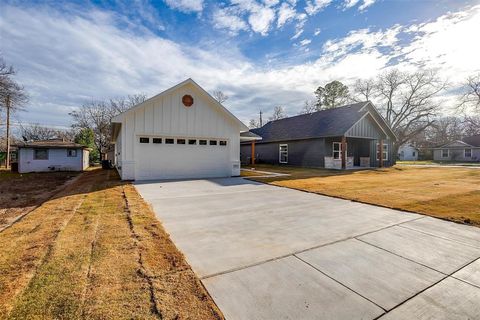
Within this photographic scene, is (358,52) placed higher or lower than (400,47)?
lower

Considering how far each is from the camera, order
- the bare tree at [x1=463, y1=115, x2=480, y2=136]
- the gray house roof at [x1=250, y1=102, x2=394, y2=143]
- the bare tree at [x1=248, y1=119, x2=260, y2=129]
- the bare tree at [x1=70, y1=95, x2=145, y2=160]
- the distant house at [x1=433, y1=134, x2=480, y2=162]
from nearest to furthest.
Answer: the gray house roof at [x1=250, y1=102, x2=394, y2=143] < the bare tree at [x1=463, y1=115, x2=480, y2=136] < the bare tree at [x1=70, y1=95, x2=145, y2=160] < the distant house at [x1=433, y1=134, x2=480, y2=162] < the bare tree at [x1=248, y1=119, x2=260, y2=129]

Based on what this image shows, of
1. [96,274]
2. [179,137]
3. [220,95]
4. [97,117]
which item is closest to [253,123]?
[220,95]

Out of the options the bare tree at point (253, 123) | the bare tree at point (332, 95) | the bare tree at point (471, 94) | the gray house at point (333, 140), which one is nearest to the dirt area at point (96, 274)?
the gray house at point (333, 140)

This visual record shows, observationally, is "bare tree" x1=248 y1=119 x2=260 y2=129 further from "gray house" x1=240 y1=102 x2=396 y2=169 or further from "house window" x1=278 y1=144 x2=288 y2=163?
"house window" x1=278 y1=144 x2=288 y2=163

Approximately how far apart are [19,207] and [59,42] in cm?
777

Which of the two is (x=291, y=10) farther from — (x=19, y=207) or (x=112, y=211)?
(x=19, y=207)

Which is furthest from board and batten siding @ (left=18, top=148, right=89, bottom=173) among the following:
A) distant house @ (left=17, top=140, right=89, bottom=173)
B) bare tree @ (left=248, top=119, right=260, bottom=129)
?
bare tree @ (left=248, top=119, right=260, bottom=129)

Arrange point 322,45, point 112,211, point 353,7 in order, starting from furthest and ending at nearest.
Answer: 1. point 322,45
2. point 353,7
3. point 112,211

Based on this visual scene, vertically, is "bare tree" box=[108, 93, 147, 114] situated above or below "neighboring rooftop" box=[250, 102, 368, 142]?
above

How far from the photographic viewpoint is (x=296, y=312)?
2072mm

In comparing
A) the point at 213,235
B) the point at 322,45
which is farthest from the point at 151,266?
the point at 322,45

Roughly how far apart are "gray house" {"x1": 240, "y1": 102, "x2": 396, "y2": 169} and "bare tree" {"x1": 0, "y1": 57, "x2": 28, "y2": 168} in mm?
21191

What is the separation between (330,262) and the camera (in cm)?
306

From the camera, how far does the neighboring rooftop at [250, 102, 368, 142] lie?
693 inches
